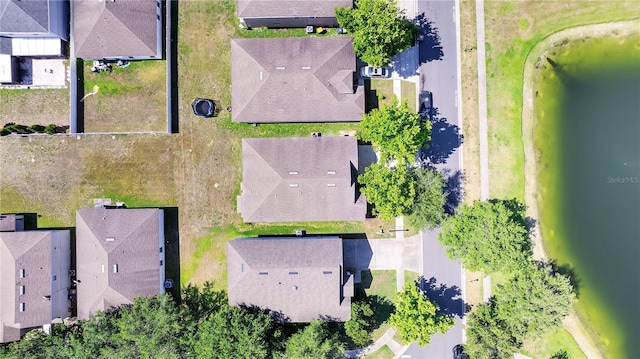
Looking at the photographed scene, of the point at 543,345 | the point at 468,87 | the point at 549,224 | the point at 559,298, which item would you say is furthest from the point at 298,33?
the point at 543,345

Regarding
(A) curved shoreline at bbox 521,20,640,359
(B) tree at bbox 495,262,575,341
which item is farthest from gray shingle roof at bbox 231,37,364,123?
(B) tree at bbox 495,262,575,341

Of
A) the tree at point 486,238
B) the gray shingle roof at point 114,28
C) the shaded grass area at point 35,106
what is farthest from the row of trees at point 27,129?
the tree at point 486,238

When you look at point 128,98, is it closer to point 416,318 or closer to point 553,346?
point 416,318

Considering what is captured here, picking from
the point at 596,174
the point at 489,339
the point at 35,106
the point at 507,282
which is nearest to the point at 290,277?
the point at 489,339

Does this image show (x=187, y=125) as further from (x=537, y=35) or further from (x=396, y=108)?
(x=537, y=35)

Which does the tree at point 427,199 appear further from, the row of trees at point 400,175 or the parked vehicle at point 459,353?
the parked vehicle at point 459,353

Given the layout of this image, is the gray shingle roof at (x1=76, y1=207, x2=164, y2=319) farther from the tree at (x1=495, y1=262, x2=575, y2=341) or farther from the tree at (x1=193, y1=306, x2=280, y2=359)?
the tree at (x1=495, y1=262, x2=575, y2=341)
